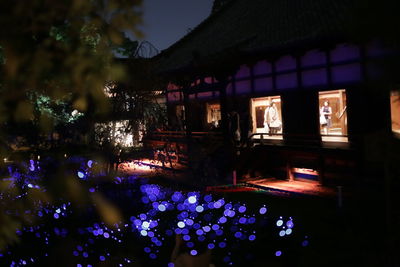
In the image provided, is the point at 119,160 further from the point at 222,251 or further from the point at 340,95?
the point at 340,95

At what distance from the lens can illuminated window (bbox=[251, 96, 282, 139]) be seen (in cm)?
1675

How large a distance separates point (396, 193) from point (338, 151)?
8.61ft

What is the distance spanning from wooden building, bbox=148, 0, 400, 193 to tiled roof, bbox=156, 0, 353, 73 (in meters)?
0.05

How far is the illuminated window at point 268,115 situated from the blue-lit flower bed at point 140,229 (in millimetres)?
9847

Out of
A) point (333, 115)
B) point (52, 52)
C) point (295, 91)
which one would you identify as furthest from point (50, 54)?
point (333, 115)

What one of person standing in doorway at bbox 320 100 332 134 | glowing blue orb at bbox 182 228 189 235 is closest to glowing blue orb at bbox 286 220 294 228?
glowing blue orb at bbox 182 228 189 235

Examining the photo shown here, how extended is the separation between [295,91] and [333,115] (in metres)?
3.01

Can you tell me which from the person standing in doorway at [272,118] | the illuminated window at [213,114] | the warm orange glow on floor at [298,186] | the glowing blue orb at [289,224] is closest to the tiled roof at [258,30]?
the person standing in doorway at [272,118]

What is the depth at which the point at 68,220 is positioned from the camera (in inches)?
254

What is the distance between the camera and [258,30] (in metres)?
15.4

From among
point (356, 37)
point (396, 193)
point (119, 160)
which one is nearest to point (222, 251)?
point (356, 37)

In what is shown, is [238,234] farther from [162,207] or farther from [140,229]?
[140,229]

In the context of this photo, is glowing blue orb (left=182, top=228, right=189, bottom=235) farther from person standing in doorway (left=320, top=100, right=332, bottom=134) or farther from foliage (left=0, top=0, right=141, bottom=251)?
person standing in doorway (left=320, top=100, right=332, bottom=134)

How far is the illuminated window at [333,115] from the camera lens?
14977mm
